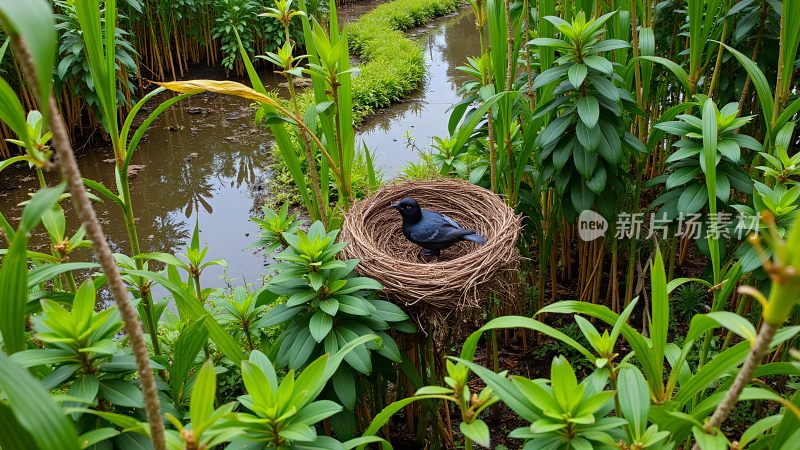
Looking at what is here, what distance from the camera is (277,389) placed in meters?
1.06

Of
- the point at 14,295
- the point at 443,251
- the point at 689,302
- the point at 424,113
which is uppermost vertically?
the point at 14,295

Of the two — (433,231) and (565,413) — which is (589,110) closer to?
(433,231)

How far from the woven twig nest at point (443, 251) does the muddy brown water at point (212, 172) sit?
4.73ft

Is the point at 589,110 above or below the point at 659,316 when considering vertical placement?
above

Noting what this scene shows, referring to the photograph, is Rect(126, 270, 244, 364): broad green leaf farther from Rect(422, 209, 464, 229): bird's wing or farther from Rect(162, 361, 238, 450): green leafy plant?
Rect(422, 209, 464, 229): bird's wing

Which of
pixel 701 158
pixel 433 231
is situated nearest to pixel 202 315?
pixel 433 231

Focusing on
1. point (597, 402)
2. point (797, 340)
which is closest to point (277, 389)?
point (597, 402)

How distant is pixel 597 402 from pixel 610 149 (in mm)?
1195

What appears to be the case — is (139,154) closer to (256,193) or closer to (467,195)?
(256,193)

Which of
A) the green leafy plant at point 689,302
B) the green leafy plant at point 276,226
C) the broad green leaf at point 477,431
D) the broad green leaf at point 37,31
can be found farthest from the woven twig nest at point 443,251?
the broad green leaf at point 37,31

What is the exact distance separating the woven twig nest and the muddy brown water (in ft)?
4.73

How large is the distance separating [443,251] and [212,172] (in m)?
3.13

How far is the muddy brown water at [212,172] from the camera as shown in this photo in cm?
387

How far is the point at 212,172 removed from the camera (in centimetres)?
484
